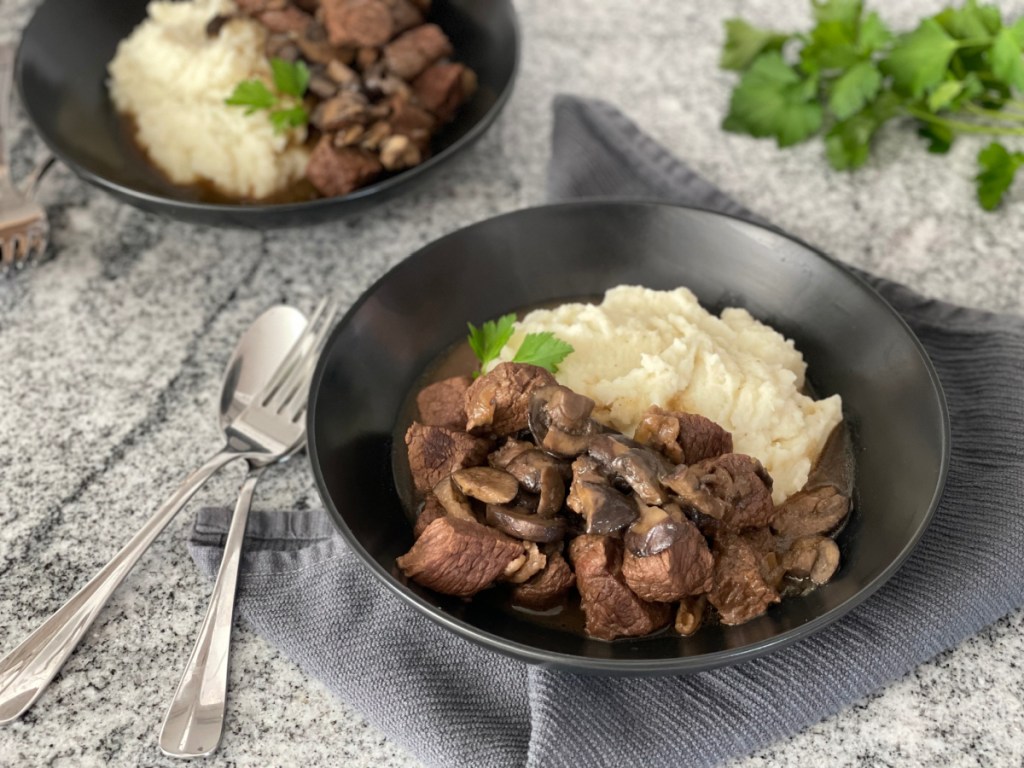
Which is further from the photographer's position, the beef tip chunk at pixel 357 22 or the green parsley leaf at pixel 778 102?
the green parsley leaf at pixel 778 102

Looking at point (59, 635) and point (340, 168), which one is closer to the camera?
point (59, 635)

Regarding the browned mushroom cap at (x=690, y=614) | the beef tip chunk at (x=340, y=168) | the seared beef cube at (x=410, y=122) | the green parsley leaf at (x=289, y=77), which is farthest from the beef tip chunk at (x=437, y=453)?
the green parsley leaf at (x=289, y=77)

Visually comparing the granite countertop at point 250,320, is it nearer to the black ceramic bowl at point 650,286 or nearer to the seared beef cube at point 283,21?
the black ceramic bowl at point 650,286

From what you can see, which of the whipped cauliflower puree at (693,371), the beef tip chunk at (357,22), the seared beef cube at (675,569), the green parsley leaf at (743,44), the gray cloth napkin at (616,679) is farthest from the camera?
the green parsley leaf at (743,44)

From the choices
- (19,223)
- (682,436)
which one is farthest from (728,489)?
(19,223)

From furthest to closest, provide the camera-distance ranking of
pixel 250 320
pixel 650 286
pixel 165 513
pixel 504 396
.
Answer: pixel 250 320
pixel 650 286
pixel 165 513
pixel 504 396

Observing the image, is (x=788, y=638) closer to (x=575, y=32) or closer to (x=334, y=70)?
(x=334, y=70)

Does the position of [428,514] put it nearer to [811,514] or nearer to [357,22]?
[811,514]
